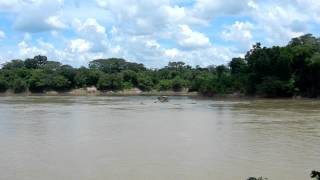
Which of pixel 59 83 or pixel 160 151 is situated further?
pixel 59 83

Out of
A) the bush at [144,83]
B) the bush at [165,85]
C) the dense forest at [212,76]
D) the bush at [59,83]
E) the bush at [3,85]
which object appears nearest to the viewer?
the dense forest at [212,76]

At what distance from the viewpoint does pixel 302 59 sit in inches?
2608

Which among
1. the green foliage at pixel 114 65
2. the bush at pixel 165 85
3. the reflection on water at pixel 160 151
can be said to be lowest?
the reflection on water at pixel 160 151

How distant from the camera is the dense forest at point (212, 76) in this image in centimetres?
6656

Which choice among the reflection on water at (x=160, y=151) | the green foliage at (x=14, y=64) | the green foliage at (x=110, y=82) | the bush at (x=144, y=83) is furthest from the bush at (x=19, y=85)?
the reflection on water at (x=160, y=151)

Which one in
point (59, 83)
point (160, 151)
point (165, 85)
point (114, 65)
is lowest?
point (160, 151)

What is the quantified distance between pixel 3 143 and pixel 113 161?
6.67 m

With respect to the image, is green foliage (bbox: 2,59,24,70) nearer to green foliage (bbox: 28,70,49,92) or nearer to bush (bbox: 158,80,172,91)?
green foliage (bbox: 28,70,49,92)

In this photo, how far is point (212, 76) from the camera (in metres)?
95.6

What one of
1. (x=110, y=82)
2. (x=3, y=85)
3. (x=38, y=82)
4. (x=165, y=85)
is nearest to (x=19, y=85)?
(x=3, y=85)

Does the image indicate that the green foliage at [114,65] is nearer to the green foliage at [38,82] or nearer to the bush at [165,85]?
the bush at [165,85]

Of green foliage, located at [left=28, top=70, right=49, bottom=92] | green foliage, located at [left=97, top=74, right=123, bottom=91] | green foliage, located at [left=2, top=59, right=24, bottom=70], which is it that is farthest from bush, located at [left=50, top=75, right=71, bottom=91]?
green foliage, located at [left=2, top=59, right=24, bottom=70]

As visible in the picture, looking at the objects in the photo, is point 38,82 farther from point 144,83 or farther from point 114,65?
point 114,65

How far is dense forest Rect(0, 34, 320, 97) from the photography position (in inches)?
2621
